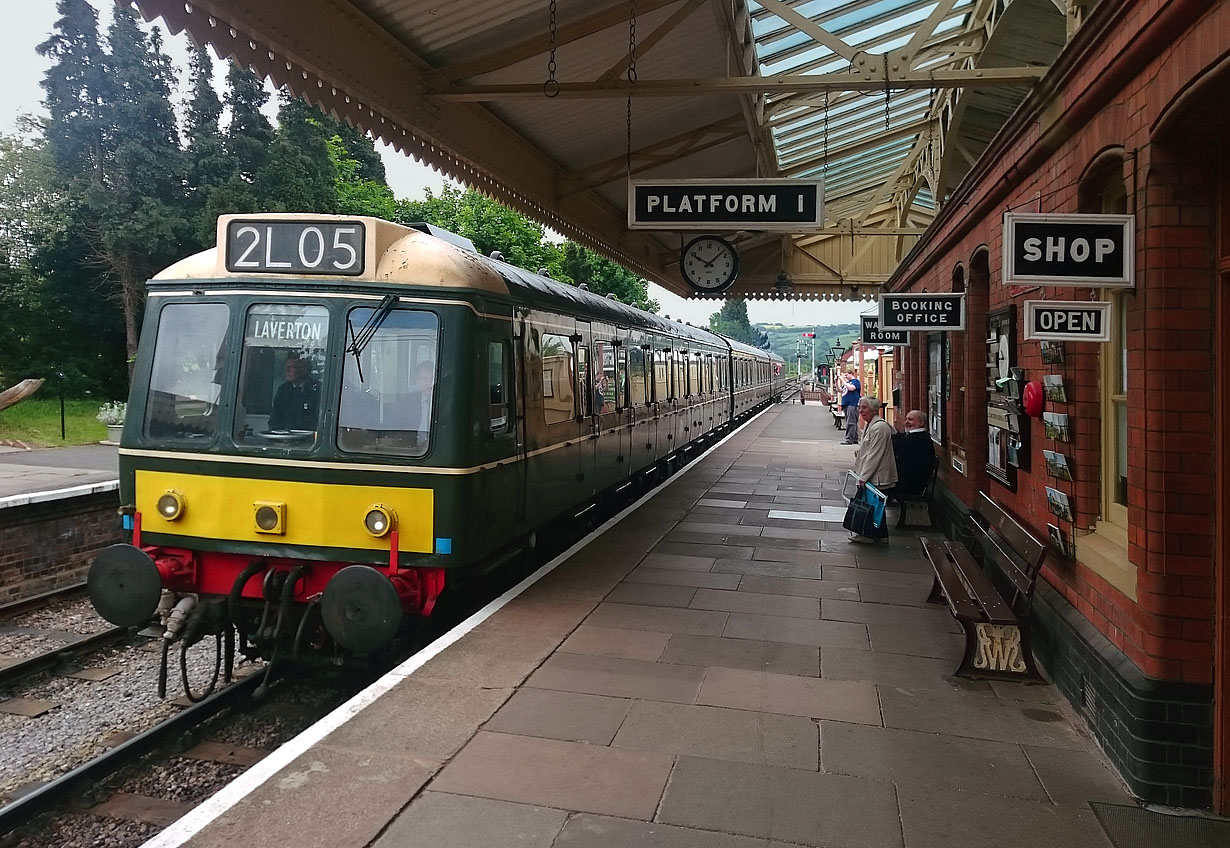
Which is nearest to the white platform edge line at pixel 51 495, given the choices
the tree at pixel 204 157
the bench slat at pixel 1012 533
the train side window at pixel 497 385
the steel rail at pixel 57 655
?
the steel rail at pixel 57 655

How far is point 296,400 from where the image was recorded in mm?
5742

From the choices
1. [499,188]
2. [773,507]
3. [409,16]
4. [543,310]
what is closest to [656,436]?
[773,507]

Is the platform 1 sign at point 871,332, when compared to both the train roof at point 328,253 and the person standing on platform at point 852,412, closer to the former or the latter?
the person standing on platform at point 852,412

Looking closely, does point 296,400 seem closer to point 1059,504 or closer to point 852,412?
point 1059,504

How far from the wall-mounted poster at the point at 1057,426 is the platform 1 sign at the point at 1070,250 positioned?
46.7 inches

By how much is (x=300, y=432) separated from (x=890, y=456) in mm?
5890

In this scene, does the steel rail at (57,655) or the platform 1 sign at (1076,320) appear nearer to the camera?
the platform 1 sign at (1076,320)

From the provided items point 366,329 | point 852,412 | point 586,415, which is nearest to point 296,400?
point 366,329

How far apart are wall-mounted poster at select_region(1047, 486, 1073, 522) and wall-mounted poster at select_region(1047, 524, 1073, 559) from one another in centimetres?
9

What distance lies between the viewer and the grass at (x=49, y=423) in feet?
78.1

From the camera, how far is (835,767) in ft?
13.2

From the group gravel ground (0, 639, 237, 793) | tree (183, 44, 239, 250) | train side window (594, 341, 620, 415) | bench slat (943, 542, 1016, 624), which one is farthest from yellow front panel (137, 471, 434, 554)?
tree (183, 44, 239, 250)

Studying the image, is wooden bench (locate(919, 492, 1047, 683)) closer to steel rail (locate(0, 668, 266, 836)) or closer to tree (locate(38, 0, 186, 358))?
steel rail (locate(0, 668, 266, 836))

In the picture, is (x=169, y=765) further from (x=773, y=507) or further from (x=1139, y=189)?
(x=773, y=507)
